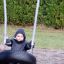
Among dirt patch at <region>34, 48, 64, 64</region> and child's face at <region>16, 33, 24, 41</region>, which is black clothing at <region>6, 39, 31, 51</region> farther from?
dirt patch at <region>34, 48, 64, 64</region>

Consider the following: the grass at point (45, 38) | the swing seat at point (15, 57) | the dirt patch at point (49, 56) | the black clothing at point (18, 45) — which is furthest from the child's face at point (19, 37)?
the grass at point (45, 38)

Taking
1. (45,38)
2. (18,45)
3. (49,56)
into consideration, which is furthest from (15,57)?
(45,38)

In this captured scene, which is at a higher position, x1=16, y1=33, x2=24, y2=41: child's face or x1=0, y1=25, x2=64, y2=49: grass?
x1=16, y1=33, x2=24, y2=41: child's face

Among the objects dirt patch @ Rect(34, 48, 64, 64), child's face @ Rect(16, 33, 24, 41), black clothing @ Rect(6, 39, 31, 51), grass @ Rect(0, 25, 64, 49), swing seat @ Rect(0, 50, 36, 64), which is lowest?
dirt patch @ Rect(34, 48, 64, 64)

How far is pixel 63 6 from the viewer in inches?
558

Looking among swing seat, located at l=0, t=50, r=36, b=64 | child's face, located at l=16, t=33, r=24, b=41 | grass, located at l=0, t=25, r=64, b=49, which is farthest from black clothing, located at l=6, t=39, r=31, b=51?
grass, located at l=0, t=25, r=64, b=49

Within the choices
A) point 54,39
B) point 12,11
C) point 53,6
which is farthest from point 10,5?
point 54,39

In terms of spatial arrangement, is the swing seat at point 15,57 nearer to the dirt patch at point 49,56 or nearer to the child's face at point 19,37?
the child's face at point 19,37

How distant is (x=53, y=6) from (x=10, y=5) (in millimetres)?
1866

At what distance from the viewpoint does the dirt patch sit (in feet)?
24.9

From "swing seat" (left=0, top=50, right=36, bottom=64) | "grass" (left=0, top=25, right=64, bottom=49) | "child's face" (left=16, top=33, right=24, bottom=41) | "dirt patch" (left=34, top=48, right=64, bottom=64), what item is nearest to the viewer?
"swing seat" (left=0, top=50, right=36, bottom=64)

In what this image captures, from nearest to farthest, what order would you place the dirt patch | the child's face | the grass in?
the child's face, the dirt patch, the grass

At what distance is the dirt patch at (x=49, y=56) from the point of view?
7.58 m

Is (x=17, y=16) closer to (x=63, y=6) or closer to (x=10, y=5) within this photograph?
(x=10, y=5)
